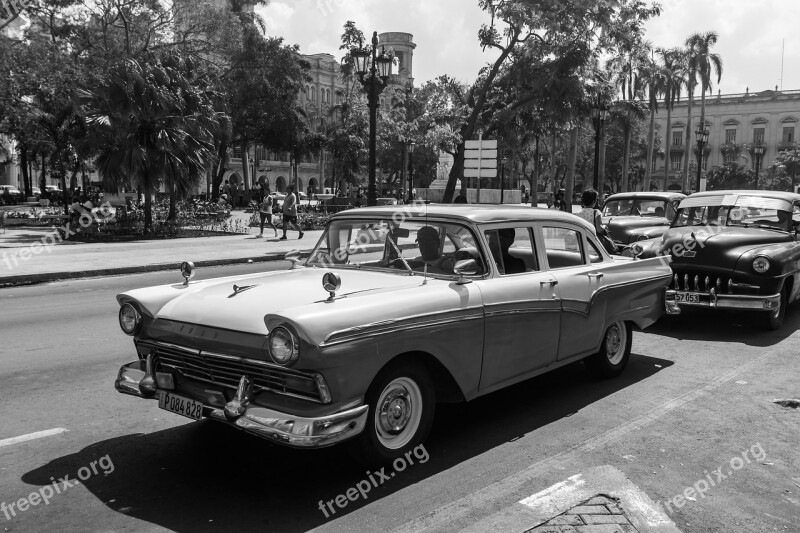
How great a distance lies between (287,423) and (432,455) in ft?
4.28

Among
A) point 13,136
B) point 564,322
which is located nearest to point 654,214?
point 564,322

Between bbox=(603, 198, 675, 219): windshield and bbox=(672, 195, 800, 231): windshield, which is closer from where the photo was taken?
bbox=(672, 195, 800, 231): windshield

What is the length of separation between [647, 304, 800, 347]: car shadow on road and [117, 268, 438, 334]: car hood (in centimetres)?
523

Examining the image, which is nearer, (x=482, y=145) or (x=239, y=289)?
(x=239, y=289)

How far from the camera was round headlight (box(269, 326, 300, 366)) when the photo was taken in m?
3.64

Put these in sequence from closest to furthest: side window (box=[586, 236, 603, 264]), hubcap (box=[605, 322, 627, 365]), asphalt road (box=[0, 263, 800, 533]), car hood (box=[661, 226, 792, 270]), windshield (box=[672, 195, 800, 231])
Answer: asphalt road (box=[0, 263, 800, 533]), side window (box=[586, 236, 603, 264]), hubcap (box=[605, 322, 627, 365]), car hood (box=[661, 226, 792, 270]), windshield (box=[672, 195, 800, 231])

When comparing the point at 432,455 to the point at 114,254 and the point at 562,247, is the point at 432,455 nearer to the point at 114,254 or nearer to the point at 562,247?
the point at 562,247

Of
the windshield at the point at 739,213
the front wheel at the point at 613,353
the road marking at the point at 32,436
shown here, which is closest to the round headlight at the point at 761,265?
the windshield at the point at 739,213

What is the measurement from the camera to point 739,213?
9938 millimetres

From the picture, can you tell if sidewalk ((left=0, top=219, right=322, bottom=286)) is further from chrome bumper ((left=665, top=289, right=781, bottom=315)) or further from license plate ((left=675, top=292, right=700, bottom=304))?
chrome bumper ((left=665, top=289, right=781, bottom=315))

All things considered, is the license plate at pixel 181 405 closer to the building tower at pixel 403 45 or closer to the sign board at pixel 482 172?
the sign board at pixel 482 172

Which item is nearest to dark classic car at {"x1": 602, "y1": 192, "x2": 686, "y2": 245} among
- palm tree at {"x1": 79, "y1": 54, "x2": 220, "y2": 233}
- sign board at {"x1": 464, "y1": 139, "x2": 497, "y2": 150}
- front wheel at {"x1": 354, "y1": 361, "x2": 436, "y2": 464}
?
sign board at {"x1": 464, "y1": 139, "x2": 497, "y2": 150}

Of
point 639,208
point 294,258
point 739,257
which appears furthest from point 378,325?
point 639,208

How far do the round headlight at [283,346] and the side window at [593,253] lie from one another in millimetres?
3383
